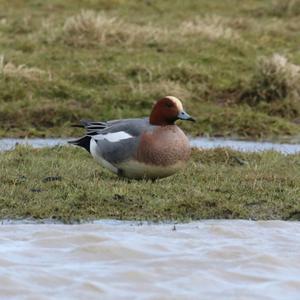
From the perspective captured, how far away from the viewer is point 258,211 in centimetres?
851

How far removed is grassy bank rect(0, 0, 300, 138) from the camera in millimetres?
12984

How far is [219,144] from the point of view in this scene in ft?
39.6

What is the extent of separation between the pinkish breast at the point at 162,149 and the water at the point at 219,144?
2.58 meters

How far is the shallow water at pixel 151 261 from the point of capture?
6695mm

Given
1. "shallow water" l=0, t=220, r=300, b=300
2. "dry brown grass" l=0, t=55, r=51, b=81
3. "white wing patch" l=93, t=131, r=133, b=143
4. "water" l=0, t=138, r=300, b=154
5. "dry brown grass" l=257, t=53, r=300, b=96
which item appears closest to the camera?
"shallow water" l=0, t=220, r=300, b=300

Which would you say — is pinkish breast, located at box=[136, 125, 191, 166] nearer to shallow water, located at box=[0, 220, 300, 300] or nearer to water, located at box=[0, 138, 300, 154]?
shallow water, located at box=[0, 220, 300, 300]

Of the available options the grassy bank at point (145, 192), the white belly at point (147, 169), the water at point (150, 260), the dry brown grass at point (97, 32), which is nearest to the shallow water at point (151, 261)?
the water at point (150, 260)

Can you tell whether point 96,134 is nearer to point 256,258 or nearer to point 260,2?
point 256,258

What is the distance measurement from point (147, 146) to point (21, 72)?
5.17 m

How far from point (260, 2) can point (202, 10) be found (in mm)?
1598

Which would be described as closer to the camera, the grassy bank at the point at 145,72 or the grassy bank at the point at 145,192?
the grassy bank at the point at 145,192

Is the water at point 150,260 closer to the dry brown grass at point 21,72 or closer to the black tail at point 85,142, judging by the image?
the black tail at point 85,142

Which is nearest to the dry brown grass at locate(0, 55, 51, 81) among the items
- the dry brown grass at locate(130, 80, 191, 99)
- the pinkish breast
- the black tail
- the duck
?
the dry brown grass at locate(130, 80, 191, 99)

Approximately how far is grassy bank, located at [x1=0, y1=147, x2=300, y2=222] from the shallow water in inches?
9.3
